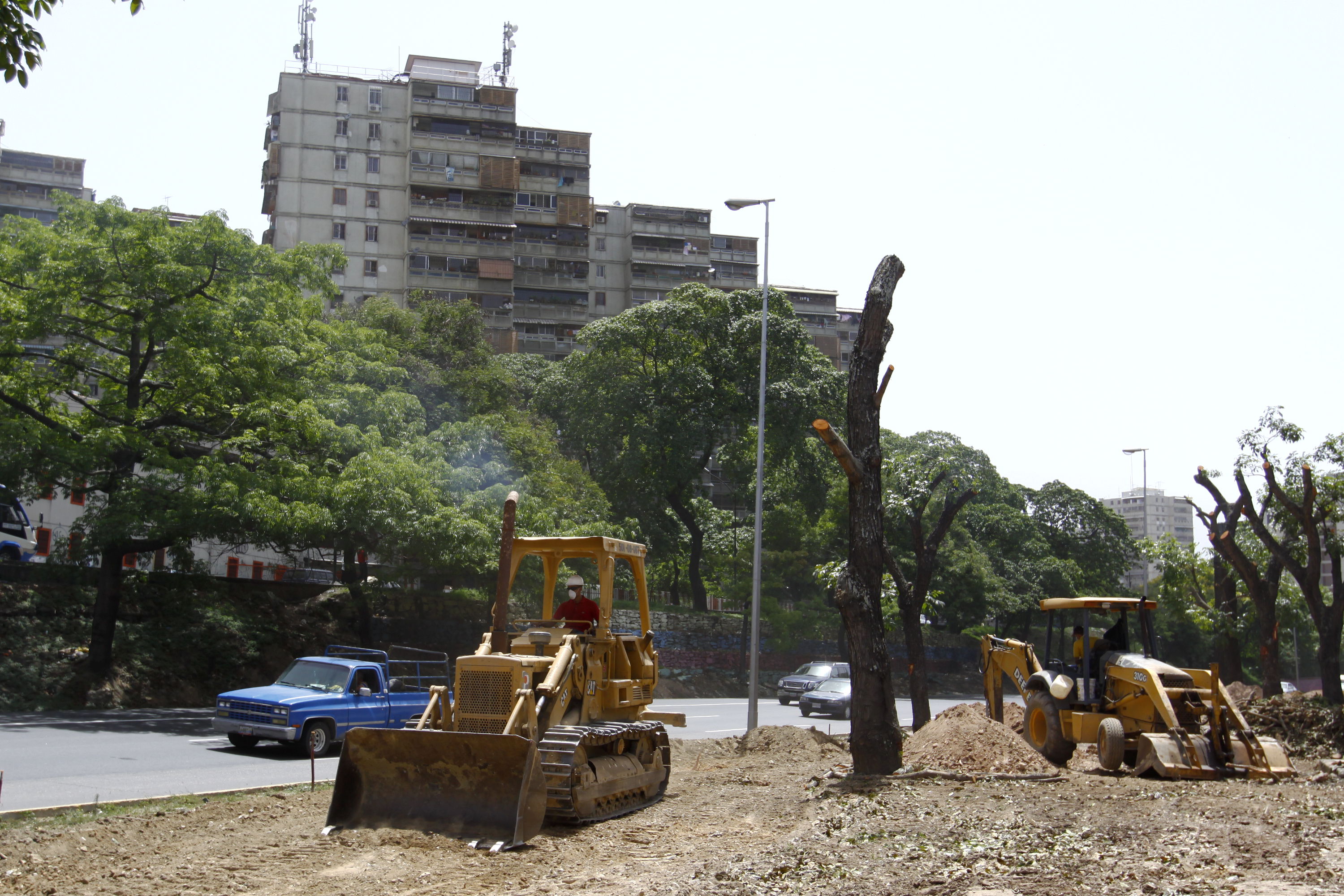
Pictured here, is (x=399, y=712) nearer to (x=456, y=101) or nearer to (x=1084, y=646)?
(x=1084, y=646)

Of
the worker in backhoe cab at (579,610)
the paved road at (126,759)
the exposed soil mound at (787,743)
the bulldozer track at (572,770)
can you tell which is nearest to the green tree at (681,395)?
the paved road at (126,759)

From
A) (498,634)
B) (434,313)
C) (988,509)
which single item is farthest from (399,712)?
(988,509)

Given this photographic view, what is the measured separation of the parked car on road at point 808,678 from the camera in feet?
104

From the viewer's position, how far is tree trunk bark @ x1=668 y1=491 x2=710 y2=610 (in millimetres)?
44688

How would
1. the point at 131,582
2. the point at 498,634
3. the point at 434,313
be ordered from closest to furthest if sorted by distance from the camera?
1. the point at 498,634
2. the point at 131,582
3. the point at 434,313

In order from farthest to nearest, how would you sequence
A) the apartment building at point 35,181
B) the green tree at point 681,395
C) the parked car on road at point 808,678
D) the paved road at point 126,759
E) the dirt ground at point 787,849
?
the apartment building at point 35,181 → the green tree at point 681,395 → the parked car on road at point 808,678 → the paved road at point 126,759 → the dirt ground at point 787,849

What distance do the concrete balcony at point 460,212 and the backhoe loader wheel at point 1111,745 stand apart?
5834 centimetres

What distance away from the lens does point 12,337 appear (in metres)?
22.8

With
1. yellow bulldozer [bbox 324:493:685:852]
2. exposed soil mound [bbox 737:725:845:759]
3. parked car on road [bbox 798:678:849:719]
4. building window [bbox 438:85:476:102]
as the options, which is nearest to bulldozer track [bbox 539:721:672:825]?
yellow bulldozer [bbox 324:493:685:852]

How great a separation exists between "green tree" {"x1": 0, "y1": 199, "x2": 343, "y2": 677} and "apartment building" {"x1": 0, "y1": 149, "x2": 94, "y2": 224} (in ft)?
189

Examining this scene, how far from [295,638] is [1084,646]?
67.7 ft

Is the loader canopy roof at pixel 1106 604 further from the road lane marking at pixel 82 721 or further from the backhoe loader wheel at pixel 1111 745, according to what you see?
the road lane marking at pixel 82 721

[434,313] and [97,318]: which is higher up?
[434,313]

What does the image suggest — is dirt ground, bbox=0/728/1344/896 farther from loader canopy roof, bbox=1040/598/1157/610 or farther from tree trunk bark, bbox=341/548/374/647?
tree trunk bark, bbox=341/548/374/647
